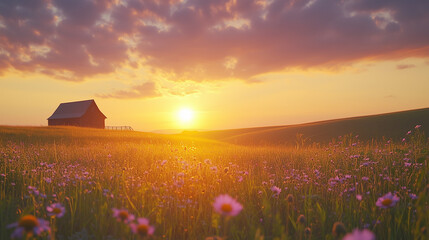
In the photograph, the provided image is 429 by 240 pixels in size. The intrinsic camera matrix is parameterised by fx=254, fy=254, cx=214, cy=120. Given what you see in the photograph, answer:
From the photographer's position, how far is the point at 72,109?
174ft

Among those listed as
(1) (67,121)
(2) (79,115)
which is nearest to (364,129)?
(2) (79,115)

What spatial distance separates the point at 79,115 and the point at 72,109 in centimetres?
483

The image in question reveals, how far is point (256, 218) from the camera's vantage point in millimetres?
3270

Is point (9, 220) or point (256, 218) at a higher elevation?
point (9, 220)

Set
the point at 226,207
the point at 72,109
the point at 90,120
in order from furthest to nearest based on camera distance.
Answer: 1. the point at 72,109
2. the point at 90,120
3. the point at 226,207

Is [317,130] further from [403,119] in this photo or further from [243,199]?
[243,199]

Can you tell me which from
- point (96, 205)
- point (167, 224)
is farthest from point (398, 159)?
point (96, 205)

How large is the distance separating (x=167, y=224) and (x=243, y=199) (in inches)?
48.3

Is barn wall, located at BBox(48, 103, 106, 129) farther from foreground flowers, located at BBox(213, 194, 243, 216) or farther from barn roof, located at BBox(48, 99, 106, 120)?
foreground flowers, located at BBox(213, 194, 243, 216)

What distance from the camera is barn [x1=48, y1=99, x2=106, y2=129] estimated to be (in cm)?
4975

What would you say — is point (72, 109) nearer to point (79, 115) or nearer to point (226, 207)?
point (79, 115)

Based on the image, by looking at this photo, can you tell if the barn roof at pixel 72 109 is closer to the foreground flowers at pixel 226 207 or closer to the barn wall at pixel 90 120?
the barn wall at pixel 90 120

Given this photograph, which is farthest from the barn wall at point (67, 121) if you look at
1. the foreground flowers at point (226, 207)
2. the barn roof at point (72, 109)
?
the foreground flowers at point (226, 207)

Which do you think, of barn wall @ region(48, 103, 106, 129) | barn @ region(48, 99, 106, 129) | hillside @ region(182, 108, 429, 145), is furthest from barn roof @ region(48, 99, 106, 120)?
hillside @ region(182, 108, 429, 145)
